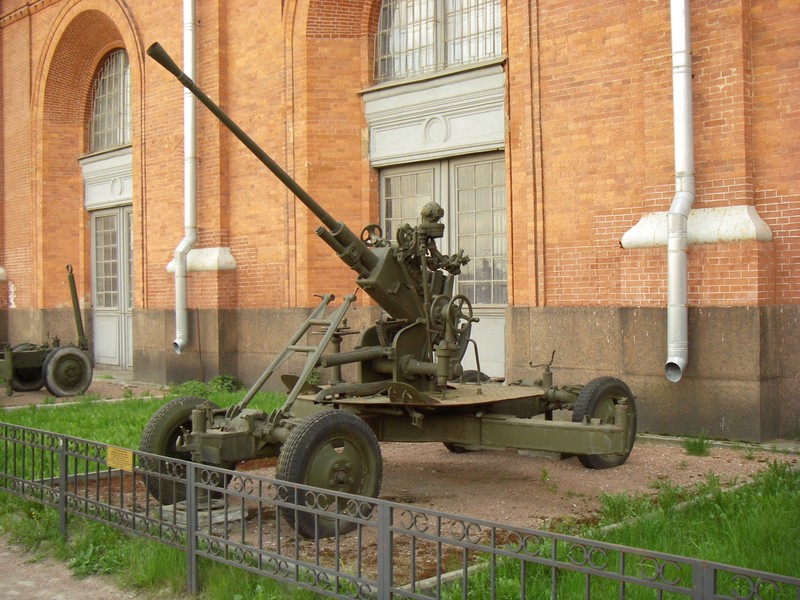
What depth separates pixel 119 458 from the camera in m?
5.53

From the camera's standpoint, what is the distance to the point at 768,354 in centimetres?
866

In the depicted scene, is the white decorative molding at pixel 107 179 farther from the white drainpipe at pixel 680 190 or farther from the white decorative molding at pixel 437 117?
the white drainpipe at pixel 680 190

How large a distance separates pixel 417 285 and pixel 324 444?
6.38ft

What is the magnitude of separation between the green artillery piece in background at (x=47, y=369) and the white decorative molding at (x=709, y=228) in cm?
828

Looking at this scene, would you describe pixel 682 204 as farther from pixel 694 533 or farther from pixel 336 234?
pixel 694 533

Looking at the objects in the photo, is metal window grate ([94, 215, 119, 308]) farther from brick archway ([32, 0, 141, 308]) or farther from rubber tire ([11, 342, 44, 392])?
rubber tire ([11, 342, 44, 392])

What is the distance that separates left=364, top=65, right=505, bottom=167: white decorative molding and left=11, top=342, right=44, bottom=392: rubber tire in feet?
19.5

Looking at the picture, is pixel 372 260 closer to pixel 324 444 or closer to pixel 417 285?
pixel 417 285

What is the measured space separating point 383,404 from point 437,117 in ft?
21.7

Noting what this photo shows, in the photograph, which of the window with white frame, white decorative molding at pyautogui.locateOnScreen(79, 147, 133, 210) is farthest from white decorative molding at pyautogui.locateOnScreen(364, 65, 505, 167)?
white decorative molding at pyautogui.locateOnScreen(79, 147, 133, 210)

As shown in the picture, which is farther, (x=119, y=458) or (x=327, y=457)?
(x=327, y=457)

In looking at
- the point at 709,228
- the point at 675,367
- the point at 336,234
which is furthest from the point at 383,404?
the point at 709,228

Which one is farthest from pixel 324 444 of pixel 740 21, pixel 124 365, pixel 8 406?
pixel 124 365

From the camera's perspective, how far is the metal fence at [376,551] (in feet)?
11.8
